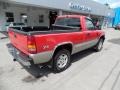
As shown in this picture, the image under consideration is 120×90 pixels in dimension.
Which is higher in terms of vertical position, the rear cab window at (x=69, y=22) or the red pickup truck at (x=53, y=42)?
the rear cab window at (x=69, y=22)

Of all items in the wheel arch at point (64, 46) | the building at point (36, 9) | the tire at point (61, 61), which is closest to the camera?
the wheel arch at point (64, 46)

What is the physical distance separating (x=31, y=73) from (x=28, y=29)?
2.07 m

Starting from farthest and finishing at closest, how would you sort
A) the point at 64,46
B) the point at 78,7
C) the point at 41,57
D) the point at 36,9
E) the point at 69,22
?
the point at 78,7 < the point at 36,9 < the point at 69,22 < the point at 64,46 < the point at 41,57

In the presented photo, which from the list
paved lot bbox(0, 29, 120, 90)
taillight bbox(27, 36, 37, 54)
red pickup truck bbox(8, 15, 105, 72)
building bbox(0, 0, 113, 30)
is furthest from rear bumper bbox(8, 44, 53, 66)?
building bbox(0, 0, 113, 30)

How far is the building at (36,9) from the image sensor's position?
14.9 m

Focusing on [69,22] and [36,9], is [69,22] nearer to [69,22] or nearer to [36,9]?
[69,22]

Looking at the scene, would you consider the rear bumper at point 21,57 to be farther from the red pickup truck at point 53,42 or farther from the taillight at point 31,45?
the taillight at point 31,45

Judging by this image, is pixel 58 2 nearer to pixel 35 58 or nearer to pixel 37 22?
pixel 37 22

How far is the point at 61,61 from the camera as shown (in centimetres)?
490

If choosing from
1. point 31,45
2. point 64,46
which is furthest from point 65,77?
point 31,45

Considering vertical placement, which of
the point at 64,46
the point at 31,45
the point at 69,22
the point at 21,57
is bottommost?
the point at 21,57

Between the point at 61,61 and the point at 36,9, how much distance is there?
16116 millimetres

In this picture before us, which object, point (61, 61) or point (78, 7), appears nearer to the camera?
point (61, 61)

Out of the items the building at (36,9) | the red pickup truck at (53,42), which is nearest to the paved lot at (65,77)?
the red pickup truck at (53,42)
